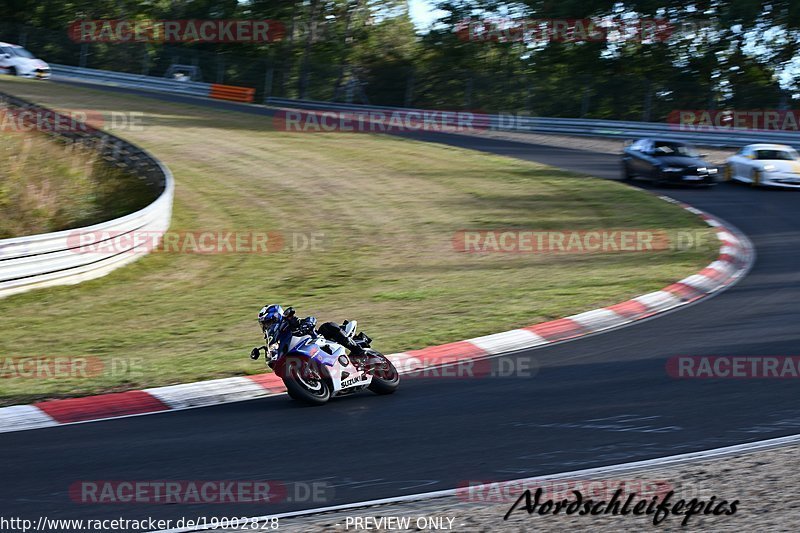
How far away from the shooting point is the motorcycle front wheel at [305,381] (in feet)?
23.4

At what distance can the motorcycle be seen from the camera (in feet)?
23.3

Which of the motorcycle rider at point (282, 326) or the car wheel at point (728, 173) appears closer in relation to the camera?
the motorcycle rider at point (282, 326)

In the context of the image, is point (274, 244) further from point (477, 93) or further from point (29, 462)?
point (477, 93)

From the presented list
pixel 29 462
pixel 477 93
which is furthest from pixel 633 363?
pixel 477 93

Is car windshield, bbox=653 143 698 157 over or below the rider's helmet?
over

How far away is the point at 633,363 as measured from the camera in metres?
8.65

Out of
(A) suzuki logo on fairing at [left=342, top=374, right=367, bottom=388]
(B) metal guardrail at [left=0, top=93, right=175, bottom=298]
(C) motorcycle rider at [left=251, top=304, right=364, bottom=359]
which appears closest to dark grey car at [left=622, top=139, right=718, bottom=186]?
(B) metal guardrail at [left=0, top=93, right=175, bottom=298]

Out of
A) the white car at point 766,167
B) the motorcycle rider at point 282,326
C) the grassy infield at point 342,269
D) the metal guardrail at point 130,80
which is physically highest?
the metal guardrail at point 130,80

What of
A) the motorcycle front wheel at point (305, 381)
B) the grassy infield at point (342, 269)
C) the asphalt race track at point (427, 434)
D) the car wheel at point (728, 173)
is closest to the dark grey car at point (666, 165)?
the car wheel at point (728, 173)

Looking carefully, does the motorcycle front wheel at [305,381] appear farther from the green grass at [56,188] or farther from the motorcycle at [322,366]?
the green grass at [56,188]

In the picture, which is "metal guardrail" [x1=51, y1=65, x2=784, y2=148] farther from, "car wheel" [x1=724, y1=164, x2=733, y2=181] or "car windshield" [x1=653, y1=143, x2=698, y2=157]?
"car windshield" [x1=653, y1=143, x2=698, y2=157]

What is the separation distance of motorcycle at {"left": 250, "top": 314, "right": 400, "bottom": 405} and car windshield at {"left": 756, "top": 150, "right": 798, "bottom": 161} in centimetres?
1819

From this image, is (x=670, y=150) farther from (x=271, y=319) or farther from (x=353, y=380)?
→ (x=271, y=319)

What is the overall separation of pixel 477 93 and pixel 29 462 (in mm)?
33394
